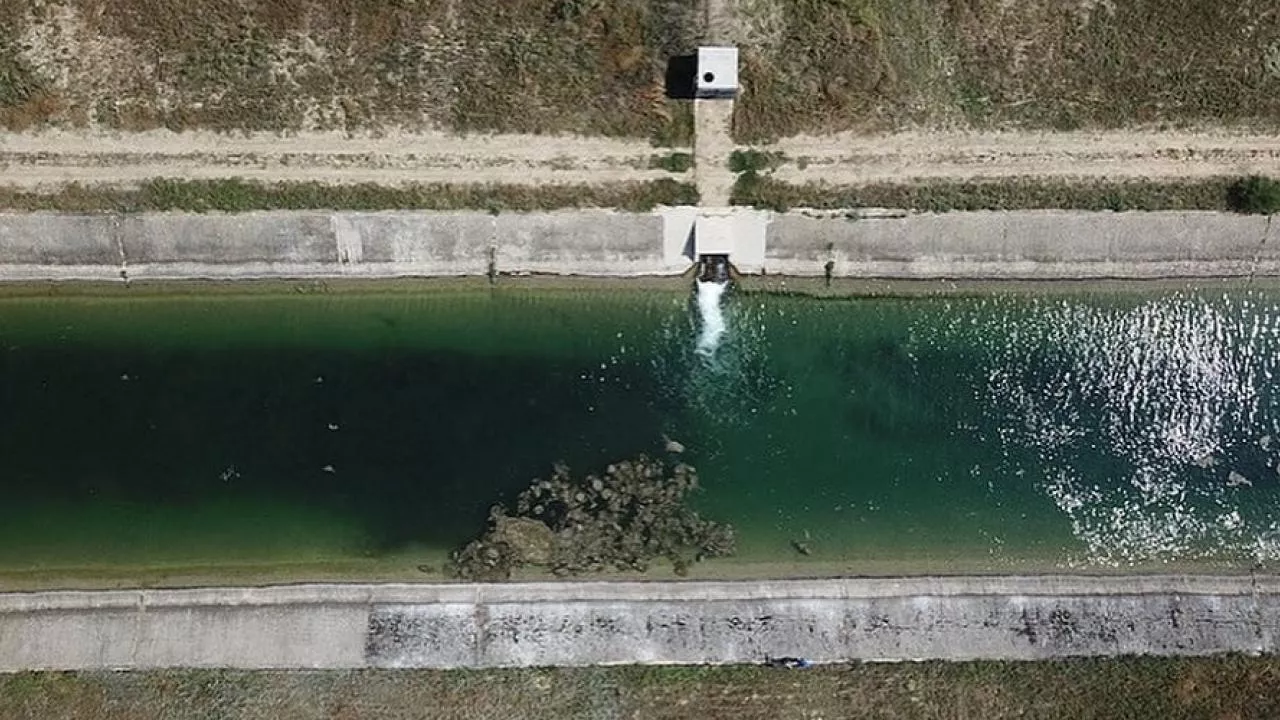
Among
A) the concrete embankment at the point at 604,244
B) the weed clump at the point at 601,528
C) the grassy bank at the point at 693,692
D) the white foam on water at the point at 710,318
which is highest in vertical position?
the concrete embankment at the point at 604,244

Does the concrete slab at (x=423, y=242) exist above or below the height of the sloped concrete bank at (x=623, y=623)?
above

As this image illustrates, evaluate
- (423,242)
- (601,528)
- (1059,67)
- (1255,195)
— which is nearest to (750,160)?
(1059,67)

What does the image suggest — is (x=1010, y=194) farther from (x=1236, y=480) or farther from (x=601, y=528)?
(x=601, y=528)

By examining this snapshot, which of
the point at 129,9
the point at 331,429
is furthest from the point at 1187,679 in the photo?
the point at 129,9

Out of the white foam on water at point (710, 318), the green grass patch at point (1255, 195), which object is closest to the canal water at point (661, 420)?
the white foam on water at point (710, 318)

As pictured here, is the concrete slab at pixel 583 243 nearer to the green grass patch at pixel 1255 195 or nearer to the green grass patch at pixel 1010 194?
the green grass patch at pixel 1010 194

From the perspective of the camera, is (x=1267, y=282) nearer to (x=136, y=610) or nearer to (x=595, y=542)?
(x=595, y=542)

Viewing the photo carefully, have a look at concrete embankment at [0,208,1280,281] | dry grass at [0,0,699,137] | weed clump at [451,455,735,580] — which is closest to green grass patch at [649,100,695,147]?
dry grass at [0,0,699,137]
